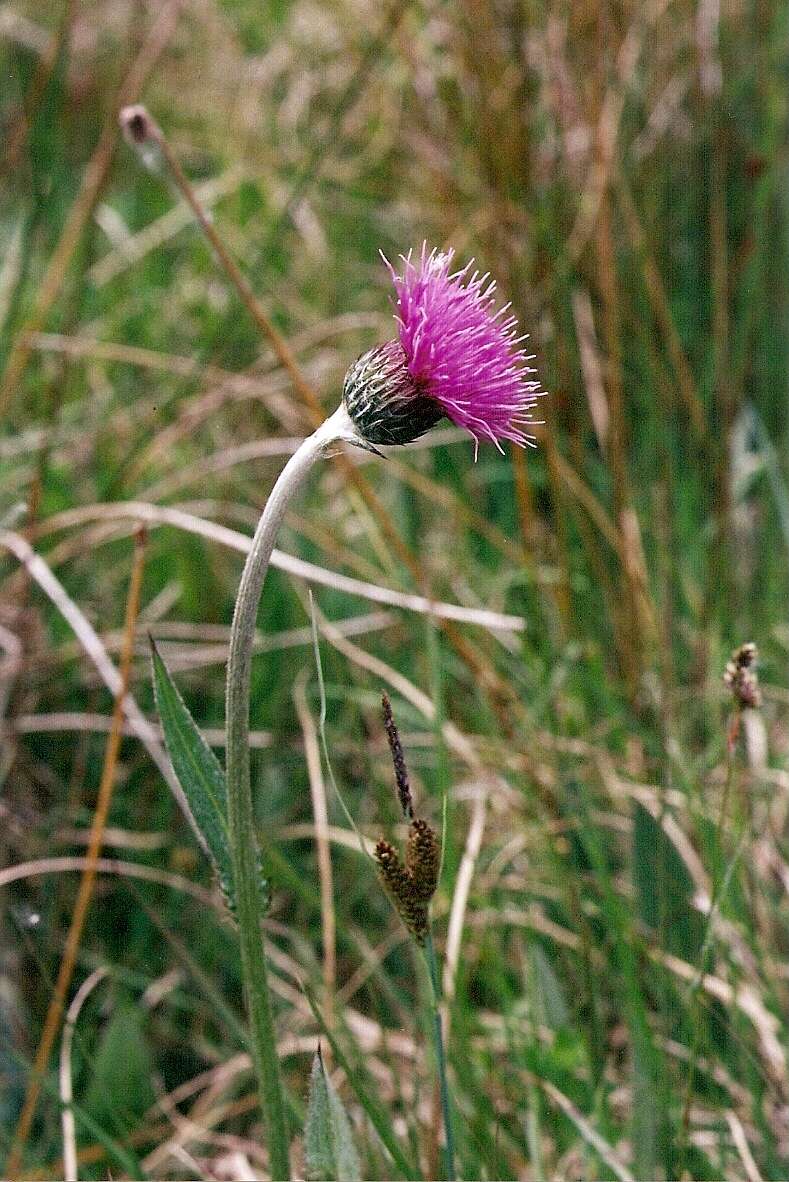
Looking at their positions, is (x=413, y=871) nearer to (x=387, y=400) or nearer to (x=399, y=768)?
(x=399, y=768)

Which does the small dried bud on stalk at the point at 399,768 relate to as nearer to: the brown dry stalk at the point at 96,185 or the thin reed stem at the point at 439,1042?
the thin reed stem at the point at 439,1042

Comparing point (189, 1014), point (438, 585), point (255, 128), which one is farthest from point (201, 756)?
point (255, 128)

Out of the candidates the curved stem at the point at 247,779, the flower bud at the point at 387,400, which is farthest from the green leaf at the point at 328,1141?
the flower bud at the point at 387,400

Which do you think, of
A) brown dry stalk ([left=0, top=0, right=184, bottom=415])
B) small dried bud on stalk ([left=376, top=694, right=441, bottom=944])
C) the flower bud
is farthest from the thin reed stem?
brown dry stalk ([left=0, top=0, right=184, bottom=415])

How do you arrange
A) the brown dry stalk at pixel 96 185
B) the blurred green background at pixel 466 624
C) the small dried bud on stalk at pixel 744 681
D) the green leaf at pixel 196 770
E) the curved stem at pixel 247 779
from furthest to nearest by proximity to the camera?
the brown dry stalk at pixel 96 185 < the blurred green background at pixel 466 624 < the small dried bud on stalk at pixel 744 681 < the green leaf at pixel 196 770 < the curved stem at pixel 247 779

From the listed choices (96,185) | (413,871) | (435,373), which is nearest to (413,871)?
(413,871)

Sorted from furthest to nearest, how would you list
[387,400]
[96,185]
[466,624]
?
[466,624] → [96,185] → [387,400]

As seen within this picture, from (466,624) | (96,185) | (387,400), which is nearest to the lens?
(387,400)
